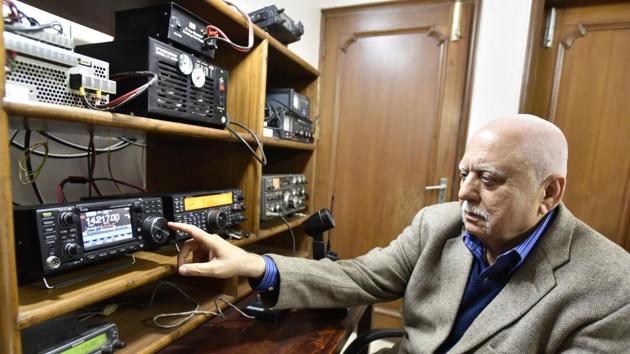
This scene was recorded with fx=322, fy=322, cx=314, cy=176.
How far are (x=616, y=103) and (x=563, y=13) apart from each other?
0.59 m

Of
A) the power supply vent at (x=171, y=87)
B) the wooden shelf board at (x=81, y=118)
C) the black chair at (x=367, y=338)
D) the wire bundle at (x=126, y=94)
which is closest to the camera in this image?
the wooden shelf board at (x=81, y=118)

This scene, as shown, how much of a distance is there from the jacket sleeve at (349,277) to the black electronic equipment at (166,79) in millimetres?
469

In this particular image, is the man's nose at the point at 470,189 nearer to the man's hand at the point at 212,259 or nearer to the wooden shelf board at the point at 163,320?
the man's hand at the point at 212,259

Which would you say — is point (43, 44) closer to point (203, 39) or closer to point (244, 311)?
point (203, 39)

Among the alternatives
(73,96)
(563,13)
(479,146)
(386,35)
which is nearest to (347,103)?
(386,35)

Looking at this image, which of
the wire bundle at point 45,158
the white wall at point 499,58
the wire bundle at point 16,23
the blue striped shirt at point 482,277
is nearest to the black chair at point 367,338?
the blue striped shirt at point 482,277

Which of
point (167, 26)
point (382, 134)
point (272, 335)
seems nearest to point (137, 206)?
point (167, 26)

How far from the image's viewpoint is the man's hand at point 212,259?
756mm

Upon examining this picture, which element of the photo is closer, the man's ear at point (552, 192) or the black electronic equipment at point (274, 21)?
the man's ear at point (552, 192)

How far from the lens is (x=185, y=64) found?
2.50 ft

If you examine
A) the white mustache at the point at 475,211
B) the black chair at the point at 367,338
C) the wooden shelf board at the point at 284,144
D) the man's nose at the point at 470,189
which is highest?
the wooden shelf board at the point at 284,144

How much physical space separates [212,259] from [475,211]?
71 centimetres

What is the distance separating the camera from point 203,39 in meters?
0.83

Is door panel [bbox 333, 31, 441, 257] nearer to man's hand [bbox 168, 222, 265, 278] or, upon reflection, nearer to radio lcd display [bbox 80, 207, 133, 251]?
man's hand [bbox 168, 222, 265, 278]
